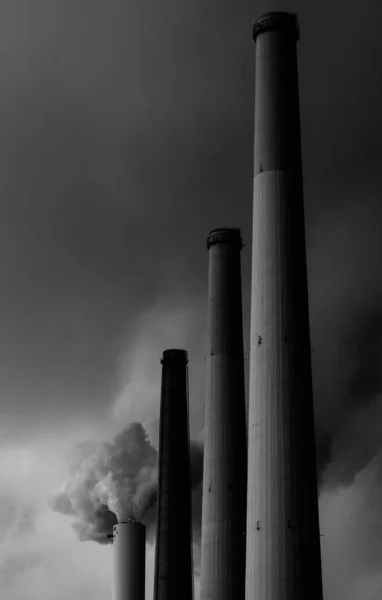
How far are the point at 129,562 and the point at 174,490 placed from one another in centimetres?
583

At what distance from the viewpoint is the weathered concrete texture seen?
181ft

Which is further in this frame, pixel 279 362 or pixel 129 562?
pixel 129 562

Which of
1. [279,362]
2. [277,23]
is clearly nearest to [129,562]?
[279,362]

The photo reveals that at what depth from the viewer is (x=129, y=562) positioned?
55656 millimetres

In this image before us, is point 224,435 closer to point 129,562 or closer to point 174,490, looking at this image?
point 174,490

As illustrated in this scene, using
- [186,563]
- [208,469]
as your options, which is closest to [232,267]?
[208,469]

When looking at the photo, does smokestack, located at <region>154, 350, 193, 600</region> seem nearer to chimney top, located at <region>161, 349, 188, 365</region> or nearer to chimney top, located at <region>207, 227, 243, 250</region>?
chimney top, located at <region>161, 349, 188, 365</region>

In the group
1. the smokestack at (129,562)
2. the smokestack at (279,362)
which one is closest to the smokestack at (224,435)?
the smokestack at (129,562)

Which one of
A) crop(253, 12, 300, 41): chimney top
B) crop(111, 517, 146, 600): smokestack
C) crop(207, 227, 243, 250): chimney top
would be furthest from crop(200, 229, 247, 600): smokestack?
crop(253, 12, 300, 41): chimney top

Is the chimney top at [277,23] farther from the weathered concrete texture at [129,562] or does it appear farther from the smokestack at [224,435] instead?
the weathered concrete texture at [129,562]

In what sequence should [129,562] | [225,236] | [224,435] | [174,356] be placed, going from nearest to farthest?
[224,435] < [225,236] < [129,562] < [174,356]

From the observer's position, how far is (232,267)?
1914 inches

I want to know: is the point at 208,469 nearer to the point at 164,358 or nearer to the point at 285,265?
the point at 164,358

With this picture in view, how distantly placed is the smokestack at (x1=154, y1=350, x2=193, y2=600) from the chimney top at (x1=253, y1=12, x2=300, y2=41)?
26.8m
